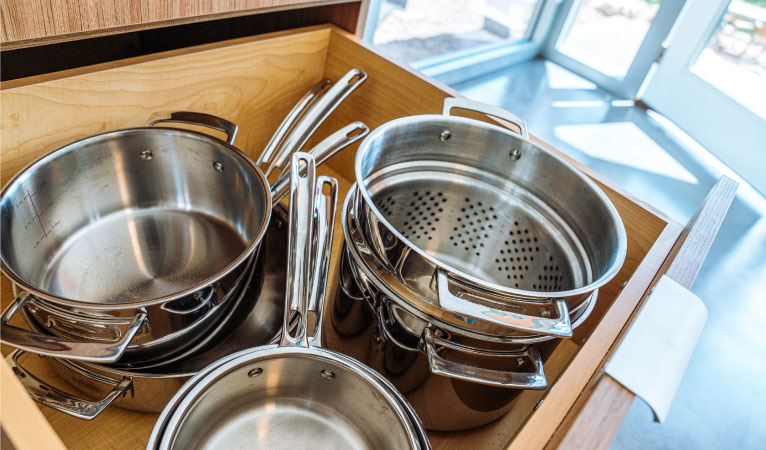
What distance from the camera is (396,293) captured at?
462 mm

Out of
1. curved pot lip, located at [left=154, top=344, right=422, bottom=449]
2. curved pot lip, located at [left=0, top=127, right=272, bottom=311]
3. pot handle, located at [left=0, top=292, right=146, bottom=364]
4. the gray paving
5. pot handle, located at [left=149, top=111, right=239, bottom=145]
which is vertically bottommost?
the gray paving

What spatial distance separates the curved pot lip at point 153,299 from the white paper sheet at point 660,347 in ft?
1.04

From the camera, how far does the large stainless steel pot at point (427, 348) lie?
45 cm

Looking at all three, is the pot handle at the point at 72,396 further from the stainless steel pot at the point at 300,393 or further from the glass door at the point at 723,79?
the glass door at the point at 723,79

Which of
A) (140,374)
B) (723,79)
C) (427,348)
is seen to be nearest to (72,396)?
(140,374)

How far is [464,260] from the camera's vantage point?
0.69 m

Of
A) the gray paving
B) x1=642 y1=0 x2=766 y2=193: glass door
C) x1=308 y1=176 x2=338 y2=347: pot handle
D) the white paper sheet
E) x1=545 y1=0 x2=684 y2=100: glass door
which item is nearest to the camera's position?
the white paper sheet

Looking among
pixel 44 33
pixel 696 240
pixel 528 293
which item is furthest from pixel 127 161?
pixel 696 240

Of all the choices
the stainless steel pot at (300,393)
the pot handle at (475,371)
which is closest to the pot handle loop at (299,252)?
the stainless steel pot at (300,393)

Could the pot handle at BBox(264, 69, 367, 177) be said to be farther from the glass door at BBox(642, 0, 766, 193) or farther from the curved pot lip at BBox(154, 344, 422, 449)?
the glass door at BBox(642, 0, 766, 193)

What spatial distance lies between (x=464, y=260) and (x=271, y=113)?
379mm

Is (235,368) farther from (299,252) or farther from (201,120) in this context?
(201,120)

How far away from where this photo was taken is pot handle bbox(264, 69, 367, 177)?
682 millimetres

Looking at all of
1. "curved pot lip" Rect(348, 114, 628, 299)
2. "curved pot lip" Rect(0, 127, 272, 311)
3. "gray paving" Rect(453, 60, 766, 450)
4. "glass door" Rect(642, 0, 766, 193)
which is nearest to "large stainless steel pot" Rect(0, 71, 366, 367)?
"curved pot lip" Rect(0, 127, 272, 311)
